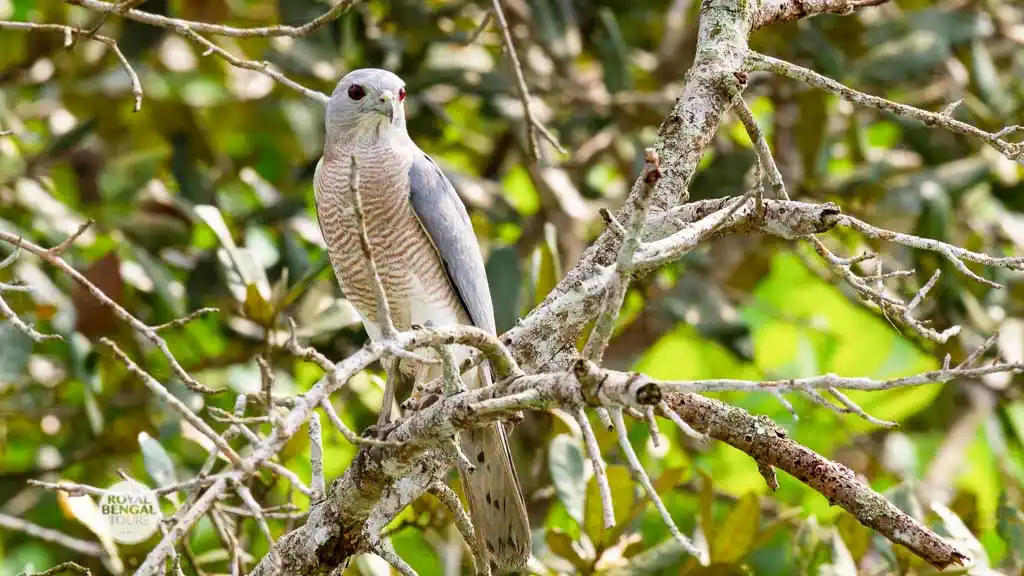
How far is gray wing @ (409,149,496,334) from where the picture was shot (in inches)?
140

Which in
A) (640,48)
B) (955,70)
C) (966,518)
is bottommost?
(966,518)

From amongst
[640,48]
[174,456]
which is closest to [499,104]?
[640,48]

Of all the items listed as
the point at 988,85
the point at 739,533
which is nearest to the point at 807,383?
the point at 739,533

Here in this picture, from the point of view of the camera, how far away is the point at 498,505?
9.87 ft

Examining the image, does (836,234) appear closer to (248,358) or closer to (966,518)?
(966,518)

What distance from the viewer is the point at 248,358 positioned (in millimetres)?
4102

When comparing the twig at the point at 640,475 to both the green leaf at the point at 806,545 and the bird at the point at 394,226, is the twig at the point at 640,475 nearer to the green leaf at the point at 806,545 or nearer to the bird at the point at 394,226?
the green leaf at the point at 806,545

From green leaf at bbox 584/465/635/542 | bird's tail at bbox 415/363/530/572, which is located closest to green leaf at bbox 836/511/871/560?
green leaf at bbox 584/465/635/542

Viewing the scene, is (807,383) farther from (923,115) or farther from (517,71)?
(517,71)

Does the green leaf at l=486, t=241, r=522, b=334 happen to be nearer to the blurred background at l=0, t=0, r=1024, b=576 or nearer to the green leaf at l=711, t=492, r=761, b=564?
the blurred background at l=0, t=0, r=1024, b=576

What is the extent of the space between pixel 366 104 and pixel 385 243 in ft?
1.41

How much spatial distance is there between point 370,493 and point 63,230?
Result: 6.74 feet

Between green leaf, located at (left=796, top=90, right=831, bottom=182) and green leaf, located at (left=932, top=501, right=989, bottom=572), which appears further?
green leaf, located at (left=796, top=90, right=831, bottom=182)

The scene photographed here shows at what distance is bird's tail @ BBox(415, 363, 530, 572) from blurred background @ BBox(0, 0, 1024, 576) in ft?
0.97
